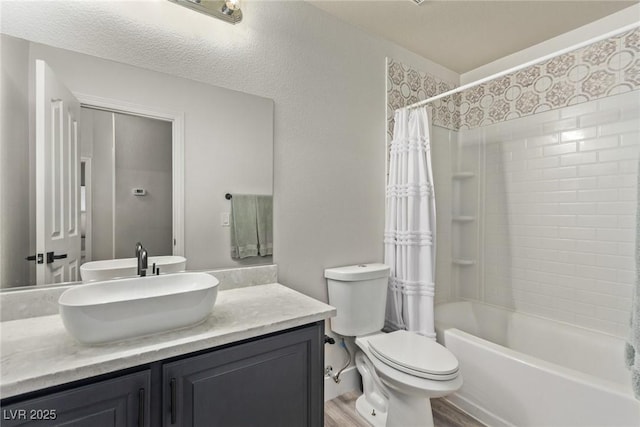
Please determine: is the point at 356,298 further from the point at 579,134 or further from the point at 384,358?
the point at 579,134

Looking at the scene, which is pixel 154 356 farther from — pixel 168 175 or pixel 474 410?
pixel 474 410

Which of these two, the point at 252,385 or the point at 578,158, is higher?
the point at 578,158

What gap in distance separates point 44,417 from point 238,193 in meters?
1.08

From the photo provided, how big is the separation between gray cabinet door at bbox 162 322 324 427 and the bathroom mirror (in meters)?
0.60

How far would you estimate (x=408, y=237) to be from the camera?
79.7 inches

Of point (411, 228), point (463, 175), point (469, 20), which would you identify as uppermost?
point (469, 20)

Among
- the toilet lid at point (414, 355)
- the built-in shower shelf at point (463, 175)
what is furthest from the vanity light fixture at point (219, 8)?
the built-in shower shelf at point (463, 175)

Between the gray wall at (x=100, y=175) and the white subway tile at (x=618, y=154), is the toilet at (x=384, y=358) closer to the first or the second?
the gray wall at (x=100, y=175)

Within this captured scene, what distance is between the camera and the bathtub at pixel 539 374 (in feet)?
4.37

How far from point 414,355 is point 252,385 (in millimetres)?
851

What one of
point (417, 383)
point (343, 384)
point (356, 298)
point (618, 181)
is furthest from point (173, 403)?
point (618, 181)

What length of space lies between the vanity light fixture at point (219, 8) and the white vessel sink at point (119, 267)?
1188mm

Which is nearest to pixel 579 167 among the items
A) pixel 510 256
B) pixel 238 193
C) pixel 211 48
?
pixel 510 256

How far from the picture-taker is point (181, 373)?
3.05 feet
